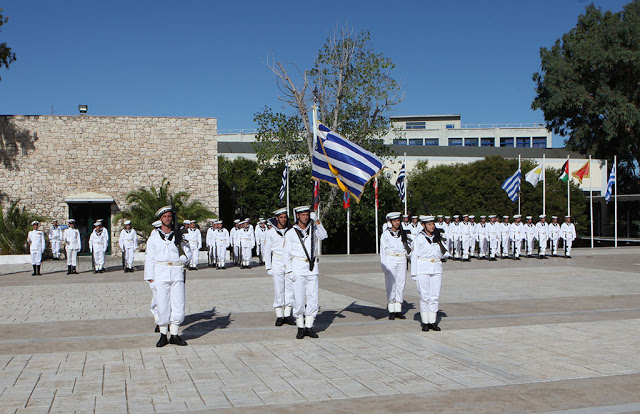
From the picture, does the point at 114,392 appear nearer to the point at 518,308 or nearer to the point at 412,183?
the point at 518,308

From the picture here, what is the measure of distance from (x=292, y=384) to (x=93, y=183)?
1024 inches

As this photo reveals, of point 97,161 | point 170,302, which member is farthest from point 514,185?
point 170,302

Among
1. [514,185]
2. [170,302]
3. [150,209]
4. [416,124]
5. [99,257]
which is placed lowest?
[99,257]

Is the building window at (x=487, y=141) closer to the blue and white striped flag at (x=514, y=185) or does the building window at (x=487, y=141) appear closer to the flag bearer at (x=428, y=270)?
the blue and white striped flag at (x=514, y=185)

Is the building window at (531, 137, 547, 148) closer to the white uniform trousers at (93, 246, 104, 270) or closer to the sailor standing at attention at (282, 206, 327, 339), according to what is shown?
the white uniform trousers at (93, 246, 104, 270)

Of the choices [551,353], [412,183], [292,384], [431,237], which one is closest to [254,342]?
[292,384]

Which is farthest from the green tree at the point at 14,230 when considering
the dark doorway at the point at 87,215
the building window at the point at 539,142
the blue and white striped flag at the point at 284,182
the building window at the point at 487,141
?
the building window at the point at 539,142

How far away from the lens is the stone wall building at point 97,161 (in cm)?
2952

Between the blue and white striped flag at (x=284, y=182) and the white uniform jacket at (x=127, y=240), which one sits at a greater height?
the blue and white striped flag at (x=284, y=182)

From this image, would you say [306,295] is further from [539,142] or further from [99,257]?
[539,142]

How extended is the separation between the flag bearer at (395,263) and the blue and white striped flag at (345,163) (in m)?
0.93

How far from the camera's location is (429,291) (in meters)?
9.73

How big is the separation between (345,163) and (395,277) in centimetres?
214

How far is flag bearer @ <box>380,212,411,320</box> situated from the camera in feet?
35.3
